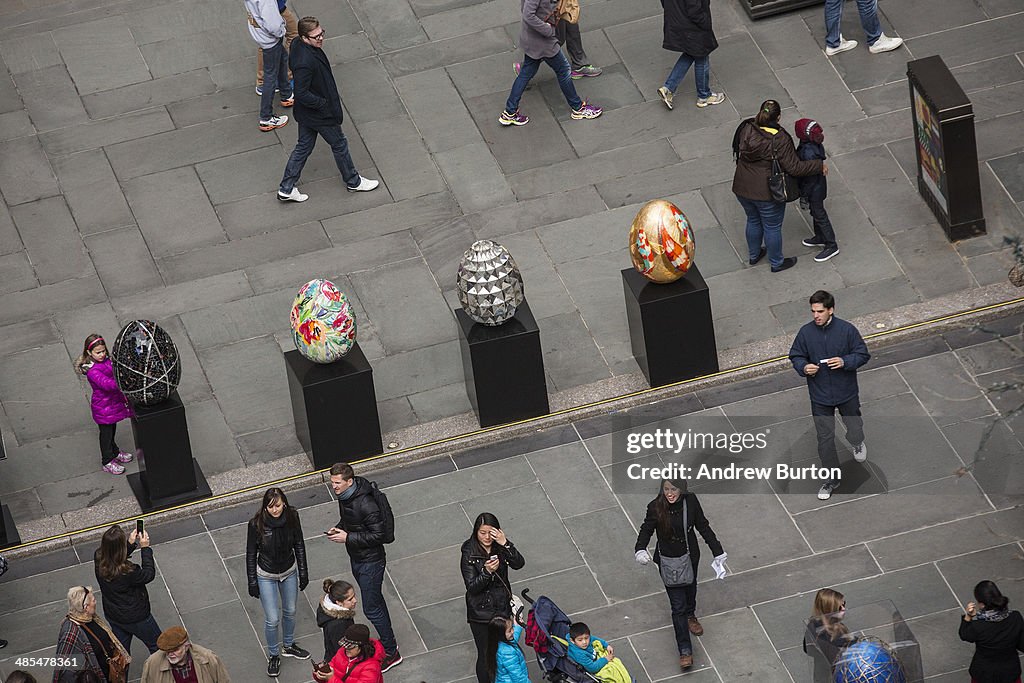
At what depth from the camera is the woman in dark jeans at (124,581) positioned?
43.1 ft

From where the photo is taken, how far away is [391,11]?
2077 centimetres

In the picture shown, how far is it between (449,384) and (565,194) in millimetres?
2715

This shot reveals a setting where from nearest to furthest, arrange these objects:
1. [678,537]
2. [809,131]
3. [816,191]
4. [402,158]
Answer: [678,537]
[809,131]
[816,191]
[402,158]

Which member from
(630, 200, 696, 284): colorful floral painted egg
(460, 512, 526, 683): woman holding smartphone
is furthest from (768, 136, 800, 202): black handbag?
(460, 512, 526, 683): woman holding smartphone

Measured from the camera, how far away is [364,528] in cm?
1341

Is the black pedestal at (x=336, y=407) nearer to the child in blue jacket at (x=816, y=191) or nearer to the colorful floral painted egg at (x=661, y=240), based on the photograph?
the colorful floral painted egg at (x=661, y=240)

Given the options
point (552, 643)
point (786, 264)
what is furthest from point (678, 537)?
point (786, 264)

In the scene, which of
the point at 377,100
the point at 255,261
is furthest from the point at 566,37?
the point at 255,261

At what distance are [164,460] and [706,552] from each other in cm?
448

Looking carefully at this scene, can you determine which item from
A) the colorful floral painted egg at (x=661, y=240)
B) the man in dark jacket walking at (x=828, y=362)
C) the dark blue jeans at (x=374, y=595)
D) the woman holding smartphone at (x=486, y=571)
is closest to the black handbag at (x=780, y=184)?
the colorful floral painted egg at (x=661, y=240)

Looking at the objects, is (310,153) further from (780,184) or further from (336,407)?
(780,184)

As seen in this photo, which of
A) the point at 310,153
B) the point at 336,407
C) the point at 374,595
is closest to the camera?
the point at 374,595

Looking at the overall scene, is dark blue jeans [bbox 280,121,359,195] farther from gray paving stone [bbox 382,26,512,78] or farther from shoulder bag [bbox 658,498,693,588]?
shoulder bag [bbox 658,498,693,588]

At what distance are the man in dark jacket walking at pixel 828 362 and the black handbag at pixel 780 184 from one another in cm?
231
